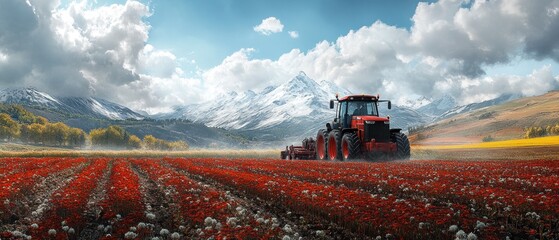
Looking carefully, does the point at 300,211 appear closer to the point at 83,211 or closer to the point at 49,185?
the point at 83,211

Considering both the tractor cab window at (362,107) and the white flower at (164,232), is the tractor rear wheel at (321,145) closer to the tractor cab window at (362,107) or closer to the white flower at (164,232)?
the tractor cab window at (362,107)

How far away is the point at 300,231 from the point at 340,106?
91.6 feet

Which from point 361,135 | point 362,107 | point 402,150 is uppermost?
point 362,107

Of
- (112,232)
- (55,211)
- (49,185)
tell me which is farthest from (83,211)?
(49,185)

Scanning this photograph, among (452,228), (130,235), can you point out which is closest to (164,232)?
(130,235)

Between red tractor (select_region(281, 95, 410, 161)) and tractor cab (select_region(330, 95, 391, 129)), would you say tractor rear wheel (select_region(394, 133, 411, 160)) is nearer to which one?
red tractor (select_region(281, 95, 410, 161))

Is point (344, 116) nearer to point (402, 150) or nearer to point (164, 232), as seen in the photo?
point (402, 150)

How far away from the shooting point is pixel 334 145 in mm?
36125

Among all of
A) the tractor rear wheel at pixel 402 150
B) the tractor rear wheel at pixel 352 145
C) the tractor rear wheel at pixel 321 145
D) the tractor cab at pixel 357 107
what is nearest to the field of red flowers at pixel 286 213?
the tractor rear wheel at pixel 352 145

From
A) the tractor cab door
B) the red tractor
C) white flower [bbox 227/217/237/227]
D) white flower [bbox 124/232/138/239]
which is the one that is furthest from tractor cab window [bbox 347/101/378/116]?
white flower [bbox 124/232/138/239]

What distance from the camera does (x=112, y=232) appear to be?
8977mm

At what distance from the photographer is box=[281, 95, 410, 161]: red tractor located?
3206 cm

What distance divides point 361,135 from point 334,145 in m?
3.64

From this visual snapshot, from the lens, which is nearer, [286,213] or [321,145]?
[286,213]
